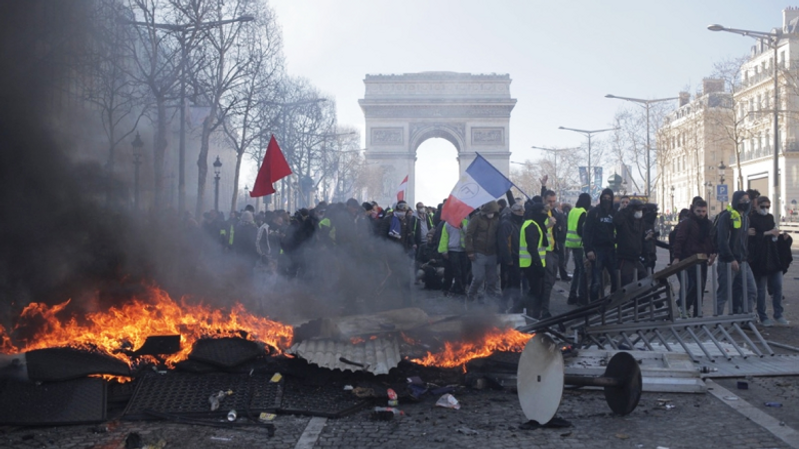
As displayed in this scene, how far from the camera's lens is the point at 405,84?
6244 centimetres

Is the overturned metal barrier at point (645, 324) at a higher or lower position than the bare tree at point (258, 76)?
lower

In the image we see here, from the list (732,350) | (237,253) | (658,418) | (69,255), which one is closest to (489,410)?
(658,418)

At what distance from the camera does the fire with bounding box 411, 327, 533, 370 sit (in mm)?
5664

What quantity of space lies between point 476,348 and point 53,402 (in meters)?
3.10

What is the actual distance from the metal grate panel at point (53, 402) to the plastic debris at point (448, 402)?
7.25ft

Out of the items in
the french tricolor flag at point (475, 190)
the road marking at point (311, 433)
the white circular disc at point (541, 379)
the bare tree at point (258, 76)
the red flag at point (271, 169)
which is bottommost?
the road marking at point (311, 433)

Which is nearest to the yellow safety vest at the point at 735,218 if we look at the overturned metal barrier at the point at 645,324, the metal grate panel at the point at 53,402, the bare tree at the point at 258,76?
the overturned metal barrier at the point at 645,324

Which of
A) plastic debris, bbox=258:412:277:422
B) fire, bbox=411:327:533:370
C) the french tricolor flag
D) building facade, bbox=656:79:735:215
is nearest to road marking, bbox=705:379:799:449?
fire, bbox=411:327:533:370

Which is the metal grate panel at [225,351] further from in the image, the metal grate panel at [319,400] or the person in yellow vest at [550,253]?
the person in yellow vest at [550,253]

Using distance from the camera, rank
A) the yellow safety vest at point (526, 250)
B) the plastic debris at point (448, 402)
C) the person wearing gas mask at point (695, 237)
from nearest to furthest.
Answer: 1. the plastic debris at point (448, 402)
2. the yellow safety vest at point (526, 250)
3. the person wearing gas mask at point (695, 237)

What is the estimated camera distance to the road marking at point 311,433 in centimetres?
419

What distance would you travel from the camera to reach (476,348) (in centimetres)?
587

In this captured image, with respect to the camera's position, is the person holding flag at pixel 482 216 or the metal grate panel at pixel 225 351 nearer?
the metal grate panel at pixel 225 351

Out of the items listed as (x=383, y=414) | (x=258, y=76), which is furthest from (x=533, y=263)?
(x=258, y=76)
